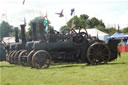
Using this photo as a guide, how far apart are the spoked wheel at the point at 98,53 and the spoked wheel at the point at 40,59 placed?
221cm

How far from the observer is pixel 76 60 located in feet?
44.5

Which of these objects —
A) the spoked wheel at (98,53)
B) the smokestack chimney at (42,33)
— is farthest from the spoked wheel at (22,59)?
the spoked wheel at (98,53)

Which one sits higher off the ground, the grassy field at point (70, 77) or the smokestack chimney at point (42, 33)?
the smokestack chimney at point (42, 33)

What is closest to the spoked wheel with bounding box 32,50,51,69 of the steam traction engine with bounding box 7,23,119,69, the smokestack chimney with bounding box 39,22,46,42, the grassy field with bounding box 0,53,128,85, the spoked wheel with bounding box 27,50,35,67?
the steam traction engine with bounding box 7,23,119,69

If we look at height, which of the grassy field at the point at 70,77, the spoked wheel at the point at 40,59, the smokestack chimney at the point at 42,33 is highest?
the smokestack chimney at the point at 42,33

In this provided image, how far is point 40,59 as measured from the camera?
12.3 metres

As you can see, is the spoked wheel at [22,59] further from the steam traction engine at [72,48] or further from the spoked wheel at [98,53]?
the spoked wheel at [98,53]

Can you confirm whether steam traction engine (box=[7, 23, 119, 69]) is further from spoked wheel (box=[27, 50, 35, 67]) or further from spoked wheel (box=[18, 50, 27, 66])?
spoked wheel (box=[18, 50, 27, 66])

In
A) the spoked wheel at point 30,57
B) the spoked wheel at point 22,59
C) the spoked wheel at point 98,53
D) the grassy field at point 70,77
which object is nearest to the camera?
the grassy field at point 70,77

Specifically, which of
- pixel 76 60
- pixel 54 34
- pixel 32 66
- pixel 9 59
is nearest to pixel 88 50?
pixel 76 60

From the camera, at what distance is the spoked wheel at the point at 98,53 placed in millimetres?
13269

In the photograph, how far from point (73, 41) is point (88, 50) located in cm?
89

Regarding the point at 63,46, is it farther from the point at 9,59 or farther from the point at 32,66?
the point at 9,59

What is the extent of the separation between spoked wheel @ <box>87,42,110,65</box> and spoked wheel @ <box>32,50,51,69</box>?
7.24ft
